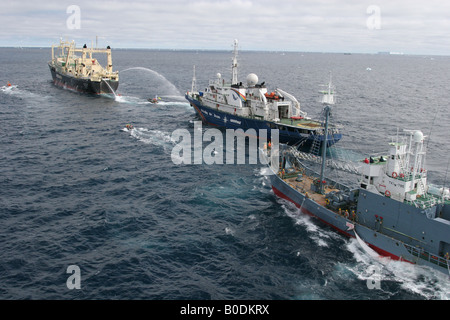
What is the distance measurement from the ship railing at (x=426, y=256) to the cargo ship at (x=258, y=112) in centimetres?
3500

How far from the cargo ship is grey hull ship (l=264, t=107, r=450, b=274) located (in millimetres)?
27950

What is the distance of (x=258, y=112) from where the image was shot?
268 ft

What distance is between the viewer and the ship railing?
34.1 metres

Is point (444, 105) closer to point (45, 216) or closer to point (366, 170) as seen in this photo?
point (366, 170)

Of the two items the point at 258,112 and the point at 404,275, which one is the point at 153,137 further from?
the point at 404,275

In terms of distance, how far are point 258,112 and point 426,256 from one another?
51.8m

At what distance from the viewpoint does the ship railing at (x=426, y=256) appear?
34094 mm

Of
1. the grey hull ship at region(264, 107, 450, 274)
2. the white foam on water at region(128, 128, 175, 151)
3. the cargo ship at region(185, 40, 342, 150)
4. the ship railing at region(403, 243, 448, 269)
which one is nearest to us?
the ship railing at region(403, 243, 448, 269)

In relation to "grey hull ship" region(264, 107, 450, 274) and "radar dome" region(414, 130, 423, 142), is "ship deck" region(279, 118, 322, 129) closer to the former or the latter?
"grey hull ship" region(264, 107, 450, 274)

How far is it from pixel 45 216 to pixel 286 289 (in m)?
29.0

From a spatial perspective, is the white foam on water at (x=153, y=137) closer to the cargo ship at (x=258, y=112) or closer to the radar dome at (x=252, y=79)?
the cargo ship at (x=258, y=112)

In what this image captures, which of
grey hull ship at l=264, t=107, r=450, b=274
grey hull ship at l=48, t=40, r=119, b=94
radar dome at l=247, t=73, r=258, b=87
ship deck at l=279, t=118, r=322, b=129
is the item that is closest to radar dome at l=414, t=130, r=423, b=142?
grey hull ship at l=264, t=107, r=450, b=274

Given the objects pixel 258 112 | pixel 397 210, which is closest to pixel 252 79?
pixel 258 112
